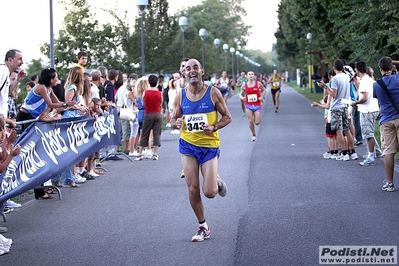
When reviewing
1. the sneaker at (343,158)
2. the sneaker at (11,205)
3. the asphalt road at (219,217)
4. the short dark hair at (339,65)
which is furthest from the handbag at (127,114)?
the sneaker at (11,205)

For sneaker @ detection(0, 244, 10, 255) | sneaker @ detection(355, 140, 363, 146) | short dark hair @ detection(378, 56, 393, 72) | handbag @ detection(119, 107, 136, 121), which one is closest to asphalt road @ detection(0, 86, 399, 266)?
sneaker @ detection(0, 244, 10, 255)

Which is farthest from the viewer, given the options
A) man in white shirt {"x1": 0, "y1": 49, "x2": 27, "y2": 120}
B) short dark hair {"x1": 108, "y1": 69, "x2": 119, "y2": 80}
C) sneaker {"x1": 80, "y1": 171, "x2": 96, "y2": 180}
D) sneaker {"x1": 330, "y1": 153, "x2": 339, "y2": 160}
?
short dark hair {"x1": 108, "y1": 69, "x2": 119, "y2": 80}

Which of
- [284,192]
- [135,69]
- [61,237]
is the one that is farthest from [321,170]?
[135,69]

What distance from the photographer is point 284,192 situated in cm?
1191

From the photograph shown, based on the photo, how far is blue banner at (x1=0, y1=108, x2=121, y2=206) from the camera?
1041 centimetres

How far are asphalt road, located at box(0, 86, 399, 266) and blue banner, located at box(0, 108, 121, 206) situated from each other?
45cm

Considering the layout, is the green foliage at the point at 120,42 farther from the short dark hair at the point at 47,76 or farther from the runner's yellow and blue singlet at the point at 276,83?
the short dark hair at the point at 47,76

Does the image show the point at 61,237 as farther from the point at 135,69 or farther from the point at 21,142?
the point at 135,69

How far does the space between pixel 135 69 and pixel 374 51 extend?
20.2m

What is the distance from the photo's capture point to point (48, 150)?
39.3ft

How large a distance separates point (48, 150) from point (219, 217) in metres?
3.30

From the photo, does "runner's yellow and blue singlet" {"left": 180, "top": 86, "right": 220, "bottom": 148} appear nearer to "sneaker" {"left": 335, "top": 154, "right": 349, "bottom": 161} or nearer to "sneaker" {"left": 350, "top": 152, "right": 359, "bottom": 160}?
"sneaker" {"left": 335, "top": 154, "right": 349, "bottom": 161}

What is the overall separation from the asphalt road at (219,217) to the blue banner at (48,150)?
17.7 inches

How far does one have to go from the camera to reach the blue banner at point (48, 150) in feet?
34.2
